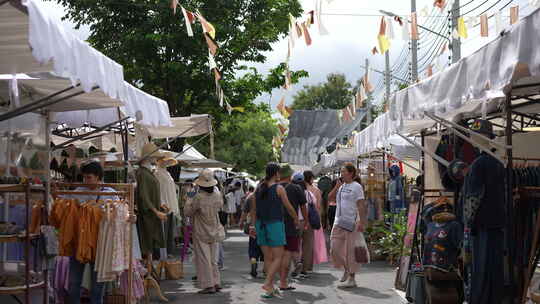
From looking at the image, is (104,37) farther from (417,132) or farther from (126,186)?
(126,186)

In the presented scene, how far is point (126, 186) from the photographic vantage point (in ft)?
26.2

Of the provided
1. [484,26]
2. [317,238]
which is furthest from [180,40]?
[484,26]

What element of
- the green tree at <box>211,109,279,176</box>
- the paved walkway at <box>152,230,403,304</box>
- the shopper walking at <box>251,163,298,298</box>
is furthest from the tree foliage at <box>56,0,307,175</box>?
the green tree at <box>211,109,279,176</box>

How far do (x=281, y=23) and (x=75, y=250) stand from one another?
58.1ft

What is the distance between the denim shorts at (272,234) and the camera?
33.5ft

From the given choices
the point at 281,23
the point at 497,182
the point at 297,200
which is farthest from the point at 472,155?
the point at 281,23

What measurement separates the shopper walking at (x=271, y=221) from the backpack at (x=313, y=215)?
83.2 inches

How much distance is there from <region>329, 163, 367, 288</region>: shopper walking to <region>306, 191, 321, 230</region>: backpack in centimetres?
82

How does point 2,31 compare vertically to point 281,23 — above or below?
below

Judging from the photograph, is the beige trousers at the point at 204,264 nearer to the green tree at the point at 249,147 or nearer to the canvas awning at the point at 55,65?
the canvas awning at the point at 55,65

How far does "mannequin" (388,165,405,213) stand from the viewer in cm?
1689

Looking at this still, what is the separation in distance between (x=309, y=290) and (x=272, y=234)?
1.43 meters

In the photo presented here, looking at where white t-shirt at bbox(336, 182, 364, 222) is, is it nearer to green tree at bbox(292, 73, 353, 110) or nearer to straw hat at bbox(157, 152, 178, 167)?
straw hat at bbox(157, 152, 178, 167)

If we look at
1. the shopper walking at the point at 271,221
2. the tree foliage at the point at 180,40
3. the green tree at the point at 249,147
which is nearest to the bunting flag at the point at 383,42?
the shopper walking at the point at 271,221
